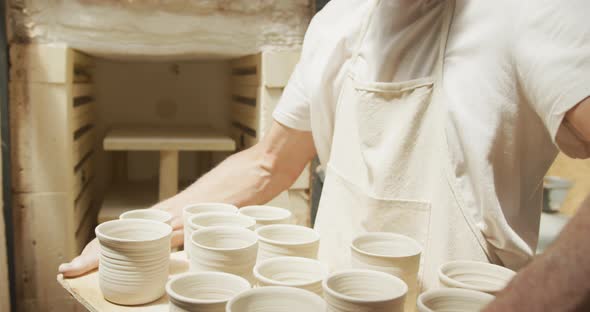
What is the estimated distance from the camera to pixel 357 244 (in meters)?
1.20

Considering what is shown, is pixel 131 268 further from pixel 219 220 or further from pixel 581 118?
pixel 581 118

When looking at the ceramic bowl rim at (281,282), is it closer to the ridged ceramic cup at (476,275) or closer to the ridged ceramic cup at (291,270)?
the ridged ceramic cup at (291,270)

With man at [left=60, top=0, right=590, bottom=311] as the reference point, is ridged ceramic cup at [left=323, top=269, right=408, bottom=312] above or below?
below

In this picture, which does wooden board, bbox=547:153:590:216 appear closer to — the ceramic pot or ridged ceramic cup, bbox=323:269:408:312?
the ceramic pot

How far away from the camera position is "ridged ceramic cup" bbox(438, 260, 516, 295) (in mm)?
1044

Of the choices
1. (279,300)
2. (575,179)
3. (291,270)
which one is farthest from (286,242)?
(575,179)

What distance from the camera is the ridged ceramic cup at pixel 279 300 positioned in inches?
35.9

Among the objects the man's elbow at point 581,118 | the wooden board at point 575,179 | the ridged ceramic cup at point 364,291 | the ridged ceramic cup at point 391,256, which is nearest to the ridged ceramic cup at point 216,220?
the ridged ceramic cup at point 391,256

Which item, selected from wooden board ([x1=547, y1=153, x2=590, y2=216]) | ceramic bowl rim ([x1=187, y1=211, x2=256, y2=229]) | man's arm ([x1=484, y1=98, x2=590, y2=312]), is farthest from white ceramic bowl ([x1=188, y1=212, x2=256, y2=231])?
wooden board ([x1=547, y1=153, x2=590, y2=216])

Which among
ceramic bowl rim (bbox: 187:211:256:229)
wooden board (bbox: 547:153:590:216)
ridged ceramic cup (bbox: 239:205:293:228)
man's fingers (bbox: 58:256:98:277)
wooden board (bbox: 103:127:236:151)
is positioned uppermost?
ceramic bowl rim (bbox: 187:211:256:229)

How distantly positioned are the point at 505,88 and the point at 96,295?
3.53 feet

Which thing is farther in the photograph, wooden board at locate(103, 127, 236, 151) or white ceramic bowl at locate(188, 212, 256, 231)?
wooden board at locate(103, 127, 236, 151)

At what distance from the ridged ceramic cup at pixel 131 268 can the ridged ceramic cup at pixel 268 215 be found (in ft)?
1.10

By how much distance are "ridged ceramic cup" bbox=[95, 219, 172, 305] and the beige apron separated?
0.53 m
